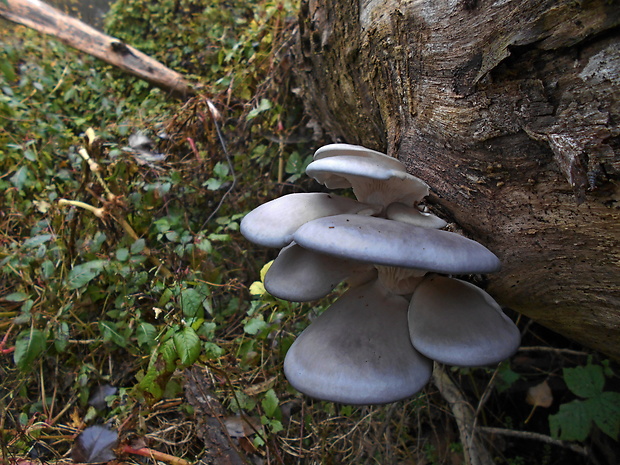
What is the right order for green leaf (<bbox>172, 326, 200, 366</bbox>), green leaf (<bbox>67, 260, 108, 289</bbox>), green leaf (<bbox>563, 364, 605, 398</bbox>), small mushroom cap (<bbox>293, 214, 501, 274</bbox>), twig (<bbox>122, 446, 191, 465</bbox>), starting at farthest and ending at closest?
green leaf (<bbox>67, 260, 108, 289</bbox>) < green leaf (<bbox>563, 364, 605, 398</bbox>) < twig (<bbox>122, 446, 191, 465</bbox>) < green leaf (<bbox>172, 326, 200, 366</bbox>) < small mushroom cap (<bbox>293, 214, 501, 274</bbox>)

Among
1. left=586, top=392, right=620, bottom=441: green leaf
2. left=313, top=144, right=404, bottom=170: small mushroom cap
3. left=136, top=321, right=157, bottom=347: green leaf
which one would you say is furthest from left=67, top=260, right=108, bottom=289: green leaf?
left=586, top=392, right=620, bottom=441: green leaf

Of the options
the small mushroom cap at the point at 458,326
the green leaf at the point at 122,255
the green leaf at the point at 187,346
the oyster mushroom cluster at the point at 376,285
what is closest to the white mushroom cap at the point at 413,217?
the oyster mushroom cluster at the point at 376,285

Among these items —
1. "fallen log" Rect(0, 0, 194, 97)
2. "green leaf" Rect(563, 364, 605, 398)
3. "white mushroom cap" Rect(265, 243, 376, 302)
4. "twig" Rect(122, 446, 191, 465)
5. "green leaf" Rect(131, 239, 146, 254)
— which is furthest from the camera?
"fallen log" Rect(0, 0, 194, 97)

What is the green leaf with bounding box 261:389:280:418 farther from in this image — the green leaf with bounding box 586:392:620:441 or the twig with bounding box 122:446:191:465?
the green leaf with bounding box 586:392:620:441

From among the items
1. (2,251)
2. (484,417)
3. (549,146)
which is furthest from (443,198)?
(2,251)

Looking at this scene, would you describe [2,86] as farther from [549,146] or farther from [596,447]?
[596,447]

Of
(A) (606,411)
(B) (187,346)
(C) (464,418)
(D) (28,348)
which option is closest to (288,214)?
(B) (187,346)

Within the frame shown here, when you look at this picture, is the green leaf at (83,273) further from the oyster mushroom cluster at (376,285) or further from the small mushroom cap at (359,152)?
the small mushroom cap at (359,152)
